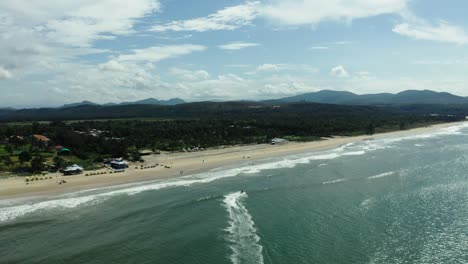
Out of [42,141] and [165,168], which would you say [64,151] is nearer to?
[42,141]

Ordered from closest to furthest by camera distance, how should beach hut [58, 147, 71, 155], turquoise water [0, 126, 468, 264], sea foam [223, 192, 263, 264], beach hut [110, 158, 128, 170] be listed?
sea foam [223, 192, 263, 264] < turquoise water [0, 126, 468, 264] < beach hut [110, 158, 128, 170] < beach hut [58, 147, 71, 155]

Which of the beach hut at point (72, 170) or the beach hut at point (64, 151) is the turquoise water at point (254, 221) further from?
the beach hut at point (64, 151)

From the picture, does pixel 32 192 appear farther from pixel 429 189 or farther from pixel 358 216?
pixel 429 189

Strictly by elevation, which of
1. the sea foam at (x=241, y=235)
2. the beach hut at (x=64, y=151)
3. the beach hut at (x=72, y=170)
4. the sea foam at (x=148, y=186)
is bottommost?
the sea foam at (x=241, y=235)

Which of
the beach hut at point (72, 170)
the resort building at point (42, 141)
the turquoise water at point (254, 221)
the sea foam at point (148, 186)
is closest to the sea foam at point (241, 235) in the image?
the turquoise water at point (254, 221)

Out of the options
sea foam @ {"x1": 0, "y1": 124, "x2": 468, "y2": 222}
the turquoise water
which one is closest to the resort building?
sea foam @ {"x1": 0, "y1": 124, "x2": 468, "y2": 222}

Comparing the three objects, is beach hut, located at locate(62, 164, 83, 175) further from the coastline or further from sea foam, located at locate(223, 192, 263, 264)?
sea foam, located at locate(223, 192, 263, 264)

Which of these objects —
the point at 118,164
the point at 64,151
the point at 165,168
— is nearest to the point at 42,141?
the point at 64,151
